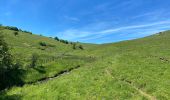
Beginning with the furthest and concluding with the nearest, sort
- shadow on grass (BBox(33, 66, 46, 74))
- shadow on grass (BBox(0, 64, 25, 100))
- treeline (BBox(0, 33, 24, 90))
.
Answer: shadow on grass (BBox(33, 66, 46, 74)) → treeline (BBox(0, 33, 24, 90)) → shadow on grass (BBox(0, 64, 25, 100))

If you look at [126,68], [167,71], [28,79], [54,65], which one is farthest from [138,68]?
[54,65]

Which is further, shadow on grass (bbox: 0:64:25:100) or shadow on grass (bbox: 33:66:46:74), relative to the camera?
shadow on grass (bbox: 33:66:46:74)

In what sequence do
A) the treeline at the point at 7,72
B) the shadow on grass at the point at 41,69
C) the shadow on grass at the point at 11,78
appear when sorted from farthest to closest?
the shadow on grass at the point at 41,69 → the treeline at the point at 7,72 → the shadow on grass at the point at 11,78

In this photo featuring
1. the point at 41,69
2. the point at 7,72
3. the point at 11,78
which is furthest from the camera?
the point at 41,69

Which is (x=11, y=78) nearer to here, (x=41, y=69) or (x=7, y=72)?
(x=7, y=72)

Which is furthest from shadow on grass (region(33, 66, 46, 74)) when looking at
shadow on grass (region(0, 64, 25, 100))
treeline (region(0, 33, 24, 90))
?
treeline (region(0, 33, 24, 90))

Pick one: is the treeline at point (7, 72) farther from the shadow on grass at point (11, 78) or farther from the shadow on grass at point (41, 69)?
the shadow on grass at point (41, 69)

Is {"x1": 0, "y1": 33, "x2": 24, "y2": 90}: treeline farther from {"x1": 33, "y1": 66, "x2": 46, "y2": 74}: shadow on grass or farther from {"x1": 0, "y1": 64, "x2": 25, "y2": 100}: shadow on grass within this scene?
{"x1": 33, "y1": 66, "x2": 46, "y2": 74}: shadow on grass

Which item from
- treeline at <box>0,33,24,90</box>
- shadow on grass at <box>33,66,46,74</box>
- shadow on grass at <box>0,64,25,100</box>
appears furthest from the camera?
shadow on grass at <box>33,66,46,74</box>

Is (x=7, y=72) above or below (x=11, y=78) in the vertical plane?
above

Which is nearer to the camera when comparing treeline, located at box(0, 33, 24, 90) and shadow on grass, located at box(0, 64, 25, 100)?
shadow on grass, located at box(0, 64, 25, 100)

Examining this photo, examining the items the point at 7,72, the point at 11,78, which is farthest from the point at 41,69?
the point at 11,78

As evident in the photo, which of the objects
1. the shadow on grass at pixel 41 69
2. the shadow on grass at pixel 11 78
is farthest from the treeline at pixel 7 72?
the shadow on grass at pixel 41 69

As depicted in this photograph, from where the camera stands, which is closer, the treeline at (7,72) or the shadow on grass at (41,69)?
the treeline at (7,72)
